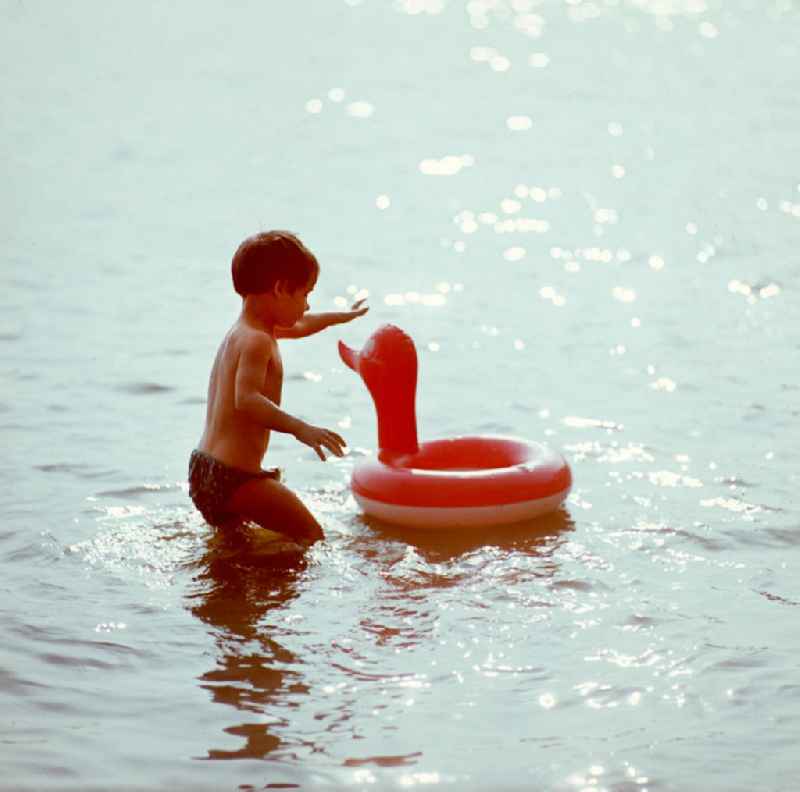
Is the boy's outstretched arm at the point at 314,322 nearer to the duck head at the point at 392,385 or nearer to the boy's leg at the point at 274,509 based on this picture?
the duck head at the point at 392,385

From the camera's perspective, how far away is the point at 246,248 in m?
5.72

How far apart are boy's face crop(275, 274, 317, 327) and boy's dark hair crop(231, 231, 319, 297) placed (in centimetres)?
2

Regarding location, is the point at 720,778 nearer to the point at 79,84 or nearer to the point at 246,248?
the point at 246,248

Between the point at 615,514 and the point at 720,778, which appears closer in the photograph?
the point at 720,778

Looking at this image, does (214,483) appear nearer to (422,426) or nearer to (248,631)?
(248,631)

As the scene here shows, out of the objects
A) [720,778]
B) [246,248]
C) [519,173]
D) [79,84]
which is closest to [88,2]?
[79,84]

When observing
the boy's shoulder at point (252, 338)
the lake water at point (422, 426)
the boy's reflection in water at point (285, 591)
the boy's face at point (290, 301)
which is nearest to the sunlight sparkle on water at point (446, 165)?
the lake water at point (422, 426)

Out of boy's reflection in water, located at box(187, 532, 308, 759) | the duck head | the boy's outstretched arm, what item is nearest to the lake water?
boy's reflection in water, located at box(187, 532, 308, 759)

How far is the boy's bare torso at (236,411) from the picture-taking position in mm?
5719

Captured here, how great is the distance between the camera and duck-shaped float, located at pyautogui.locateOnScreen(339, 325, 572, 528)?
19.5 feet

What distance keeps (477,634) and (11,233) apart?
707 cm

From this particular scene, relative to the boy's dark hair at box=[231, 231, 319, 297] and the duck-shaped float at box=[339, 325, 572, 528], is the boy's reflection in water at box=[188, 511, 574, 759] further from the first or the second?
the boy's dark hair at box=[231, 231, 319, 297]

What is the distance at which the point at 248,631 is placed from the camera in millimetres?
5035

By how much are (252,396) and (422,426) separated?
6.22ft
